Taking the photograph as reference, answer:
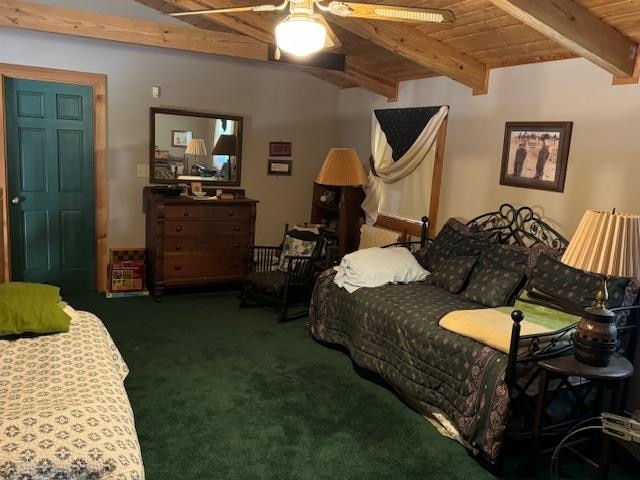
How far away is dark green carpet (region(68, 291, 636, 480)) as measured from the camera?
251cm

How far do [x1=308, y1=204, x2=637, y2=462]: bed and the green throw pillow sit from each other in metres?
1.86

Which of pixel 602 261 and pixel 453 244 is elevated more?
pixel 602 261

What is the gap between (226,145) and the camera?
5.45 m

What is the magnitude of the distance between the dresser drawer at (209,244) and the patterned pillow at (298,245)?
39 centimetres

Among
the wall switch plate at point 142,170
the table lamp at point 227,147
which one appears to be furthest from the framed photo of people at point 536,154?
the wall switch plate at point 142,170

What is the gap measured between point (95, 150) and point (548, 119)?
3.90 meters

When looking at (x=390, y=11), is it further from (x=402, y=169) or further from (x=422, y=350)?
(x=402, y=169)

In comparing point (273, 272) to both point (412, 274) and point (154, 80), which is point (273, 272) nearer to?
point (412, 274)

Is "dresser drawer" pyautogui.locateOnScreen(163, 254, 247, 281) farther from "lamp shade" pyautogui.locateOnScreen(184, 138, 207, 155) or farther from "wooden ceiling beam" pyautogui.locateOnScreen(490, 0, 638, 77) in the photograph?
"wooden ceiling beam" pyautogui.locateOnScreen(490, 0, 638, 77)

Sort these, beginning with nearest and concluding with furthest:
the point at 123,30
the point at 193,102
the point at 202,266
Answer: the point at 123,30, the point at 202,266, the point at 193,102

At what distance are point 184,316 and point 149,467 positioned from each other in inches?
85.9

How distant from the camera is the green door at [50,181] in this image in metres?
4.59

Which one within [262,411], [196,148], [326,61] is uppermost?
[326,61]

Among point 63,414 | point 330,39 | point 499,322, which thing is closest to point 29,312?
point 63,414
